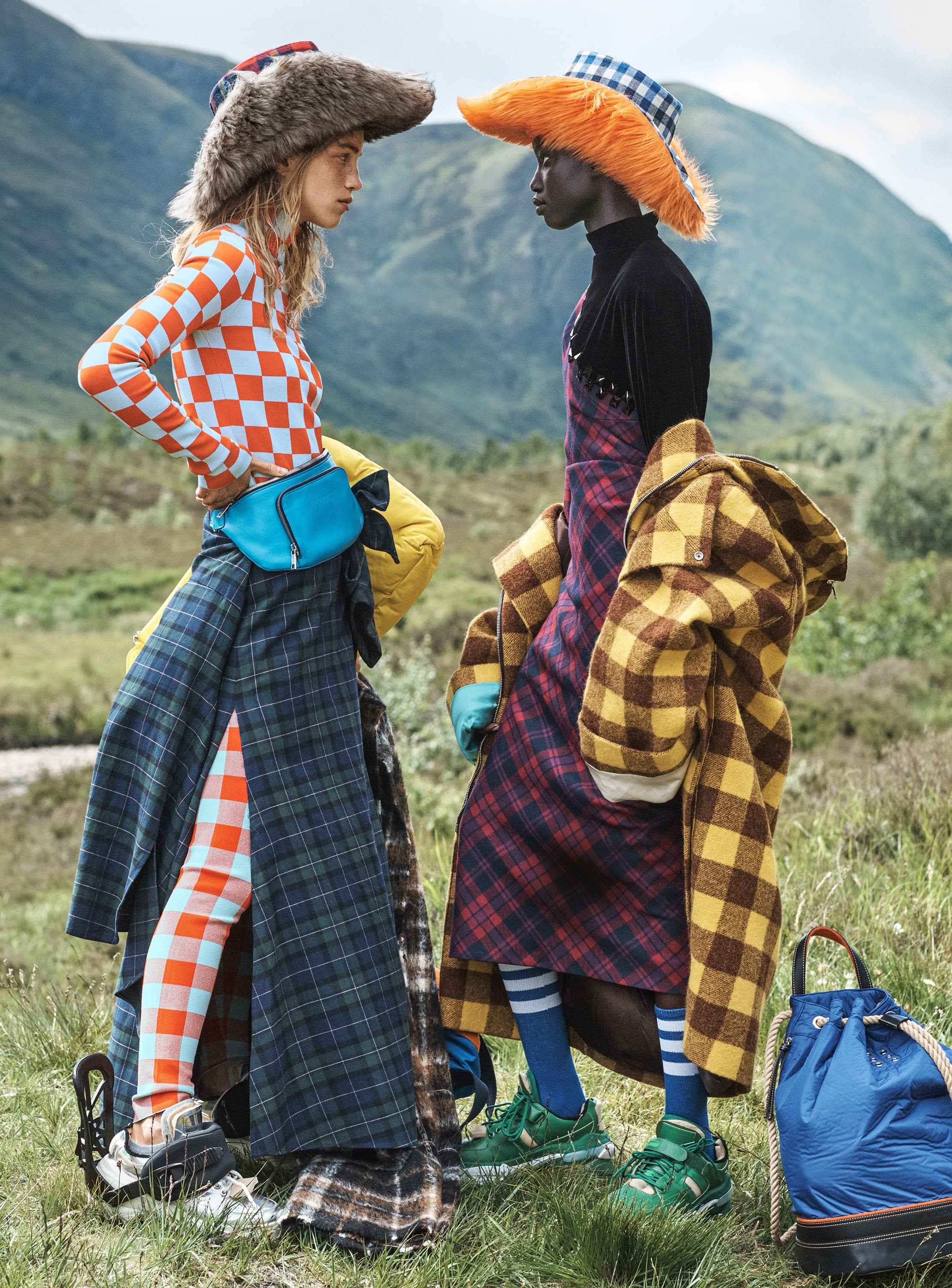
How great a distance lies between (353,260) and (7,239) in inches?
2975

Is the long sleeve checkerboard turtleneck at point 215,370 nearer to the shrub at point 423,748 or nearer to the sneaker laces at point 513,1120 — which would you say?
the sneaker laces at point 513,1120

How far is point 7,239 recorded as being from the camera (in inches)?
5025

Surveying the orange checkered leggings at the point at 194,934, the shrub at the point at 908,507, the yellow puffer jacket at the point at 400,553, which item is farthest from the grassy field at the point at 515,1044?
the shrub at the point at 908,507

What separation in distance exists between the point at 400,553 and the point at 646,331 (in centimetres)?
73

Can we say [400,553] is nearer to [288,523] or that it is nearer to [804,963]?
[288,523]

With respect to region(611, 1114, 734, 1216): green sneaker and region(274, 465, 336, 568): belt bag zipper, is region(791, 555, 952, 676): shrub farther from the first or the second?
region(274, 465, 336, 568): belt bag zipper

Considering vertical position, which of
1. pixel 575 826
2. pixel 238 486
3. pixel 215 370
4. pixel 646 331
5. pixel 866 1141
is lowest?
pixel 866 1141

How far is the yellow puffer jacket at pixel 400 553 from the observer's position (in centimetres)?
231

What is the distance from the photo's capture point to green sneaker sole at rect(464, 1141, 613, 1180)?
2203 millimetres

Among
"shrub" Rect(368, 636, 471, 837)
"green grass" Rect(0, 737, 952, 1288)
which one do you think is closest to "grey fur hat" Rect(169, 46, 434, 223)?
"green grass" Rect(0, 737, 952, 1288)

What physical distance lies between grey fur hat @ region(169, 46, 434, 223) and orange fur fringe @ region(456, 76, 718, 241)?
22 centimetres

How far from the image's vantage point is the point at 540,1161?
87.4 inches

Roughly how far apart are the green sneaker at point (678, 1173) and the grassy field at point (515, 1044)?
0.05 meters

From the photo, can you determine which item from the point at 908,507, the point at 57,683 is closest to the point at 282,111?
the point at 57,683
